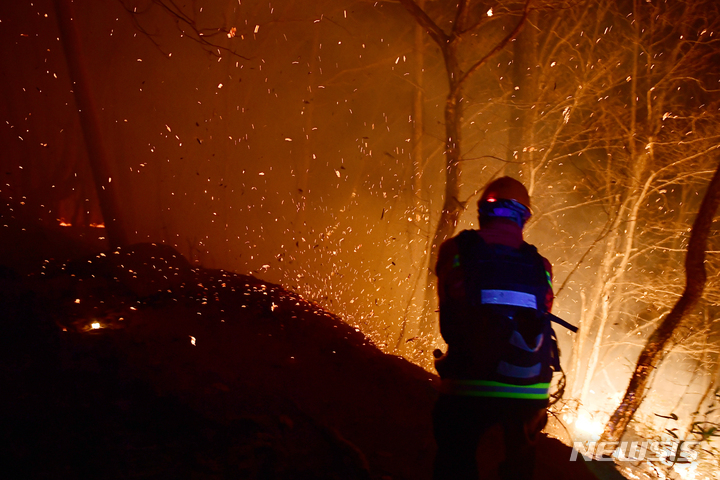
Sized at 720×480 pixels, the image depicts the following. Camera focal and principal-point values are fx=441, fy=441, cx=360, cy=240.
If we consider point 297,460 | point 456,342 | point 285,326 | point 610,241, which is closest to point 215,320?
point 285,326

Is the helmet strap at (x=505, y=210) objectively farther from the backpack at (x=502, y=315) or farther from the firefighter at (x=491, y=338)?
the backpack at (x=502, y=315)

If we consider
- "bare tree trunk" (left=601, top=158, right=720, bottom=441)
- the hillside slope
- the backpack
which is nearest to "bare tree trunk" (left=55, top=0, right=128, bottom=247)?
the hillside slope

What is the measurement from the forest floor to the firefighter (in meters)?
0.44

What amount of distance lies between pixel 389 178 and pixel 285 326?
47.7 ft

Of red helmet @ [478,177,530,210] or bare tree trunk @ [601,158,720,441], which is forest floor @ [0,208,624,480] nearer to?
red helmet @ [478,177,530,210]

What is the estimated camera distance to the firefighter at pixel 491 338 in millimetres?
2256

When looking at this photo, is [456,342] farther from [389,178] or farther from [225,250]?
[389,178]

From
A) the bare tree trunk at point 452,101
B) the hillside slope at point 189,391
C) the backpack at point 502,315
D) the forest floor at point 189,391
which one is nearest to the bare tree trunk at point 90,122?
the forest floor at point 189,391

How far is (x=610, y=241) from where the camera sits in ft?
48.3

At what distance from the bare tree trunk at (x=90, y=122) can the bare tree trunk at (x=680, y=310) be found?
28.7 ft

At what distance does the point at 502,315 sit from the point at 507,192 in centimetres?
75

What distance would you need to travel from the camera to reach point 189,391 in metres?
→ 3.42

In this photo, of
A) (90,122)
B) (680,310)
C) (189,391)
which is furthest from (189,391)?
(680,310)

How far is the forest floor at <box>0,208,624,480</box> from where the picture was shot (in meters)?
2.56
